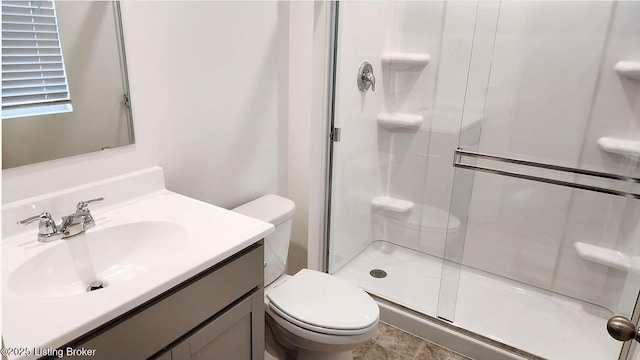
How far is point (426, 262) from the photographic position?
2.67m

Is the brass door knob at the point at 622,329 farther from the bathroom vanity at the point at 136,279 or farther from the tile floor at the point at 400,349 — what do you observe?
the tile floor at the point at 400,349

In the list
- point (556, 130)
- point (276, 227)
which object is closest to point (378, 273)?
point (276, 227)

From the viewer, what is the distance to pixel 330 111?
2188 millimetres

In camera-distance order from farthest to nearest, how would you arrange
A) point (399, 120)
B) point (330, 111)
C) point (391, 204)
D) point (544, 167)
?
1. point (391, 204)
2. point (399, 120)
3. point (544, 167)
4. point (330, 111)

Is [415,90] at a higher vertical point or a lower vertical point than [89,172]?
higher

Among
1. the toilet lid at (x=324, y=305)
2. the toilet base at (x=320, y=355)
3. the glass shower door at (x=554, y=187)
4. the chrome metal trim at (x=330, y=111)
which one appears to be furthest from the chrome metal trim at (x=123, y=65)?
the glass shower door at (x=554, y=187)

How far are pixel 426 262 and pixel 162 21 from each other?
2018mm

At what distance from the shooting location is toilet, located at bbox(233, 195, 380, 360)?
1567mm

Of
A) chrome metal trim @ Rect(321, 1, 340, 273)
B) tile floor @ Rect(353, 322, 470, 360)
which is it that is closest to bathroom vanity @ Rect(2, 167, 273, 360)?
tile floor @ Rect(353, 322, 470, 360)

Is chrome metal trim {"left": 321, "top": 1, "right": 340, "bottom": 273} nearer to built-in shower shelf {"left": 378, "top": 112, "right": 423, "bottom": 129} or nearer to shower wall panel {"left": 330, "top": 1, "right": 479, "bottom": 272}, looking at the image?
shower wall panel {"left": 330, "top": 1, "right": 479, "bottom": 272}

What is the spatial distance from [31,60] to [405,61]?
6.23 feet

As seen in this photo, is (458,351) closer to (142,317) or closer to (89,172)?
(142,317)

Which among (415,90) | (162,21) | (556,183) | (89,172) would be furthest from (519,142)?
(89,172)

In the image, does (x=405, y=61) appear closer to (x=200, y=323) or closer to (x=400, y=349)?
(x=400, y=349)
